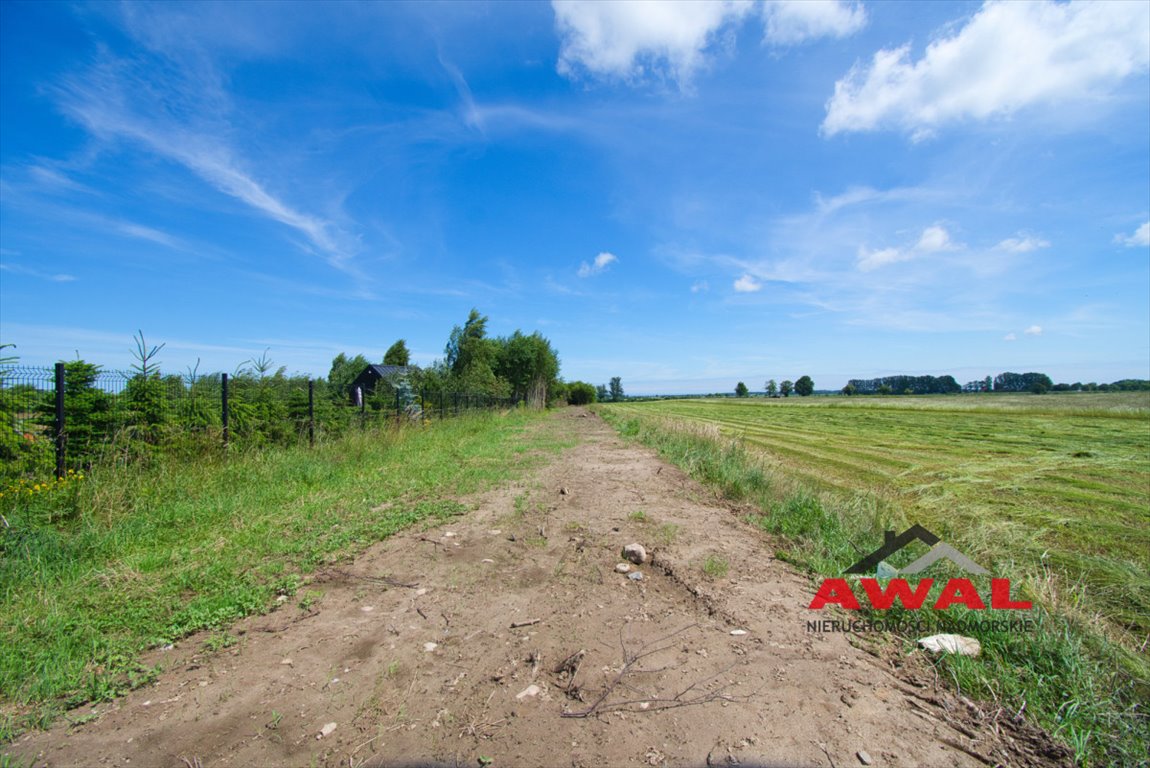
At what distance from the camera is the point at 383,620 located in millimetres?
2971

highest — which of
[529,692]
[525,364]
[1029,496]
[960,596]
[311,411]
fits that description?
[525,364]

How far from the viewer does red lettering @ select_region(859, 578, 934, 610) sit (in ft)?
9.98

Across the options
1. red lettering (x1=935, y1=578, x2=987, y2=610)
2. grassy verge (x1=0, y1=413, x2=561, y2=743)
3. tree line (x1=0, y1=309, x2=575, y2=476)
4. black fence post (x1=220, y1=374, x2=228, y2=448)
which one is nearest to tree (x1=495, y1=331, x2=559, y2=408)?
tree line (x1=0, y1=309, x2=575, y2=476)

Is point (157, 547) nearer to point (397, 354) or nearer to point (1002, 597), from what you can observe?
point (1002, 597)

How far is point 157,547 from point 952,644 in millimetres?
6026

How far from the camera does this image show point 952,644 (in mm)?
2600

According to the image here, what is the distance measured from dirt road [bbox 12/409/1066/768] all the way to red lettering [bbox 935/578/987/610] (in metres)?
0.68

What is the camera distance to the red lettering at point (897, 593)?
3.04m

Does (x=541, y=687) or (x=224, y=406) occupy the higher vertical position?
(x=224, y=406)

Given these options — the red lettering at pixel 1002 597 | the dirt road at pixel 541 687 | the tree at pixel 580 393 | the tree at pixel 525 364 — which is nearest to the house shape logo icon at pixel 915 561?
the red lettering at pixel 1002 597

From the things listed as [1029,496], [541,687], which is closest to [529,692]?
[541,687]

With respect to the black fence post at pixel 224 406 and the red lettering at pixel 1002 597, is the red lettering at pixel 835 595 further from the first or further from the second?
the black fence post at pixel 224 406

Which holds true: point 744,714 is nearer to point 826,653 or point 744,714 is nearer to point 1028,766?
point 826,653

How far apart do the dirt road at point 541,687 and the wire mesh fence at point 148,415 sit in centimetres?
459
